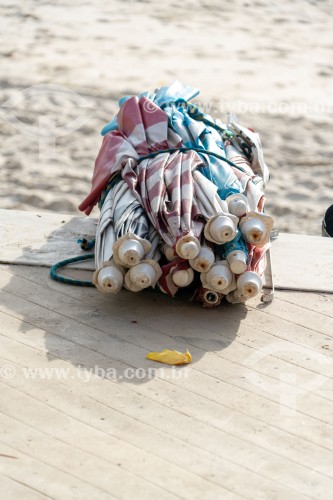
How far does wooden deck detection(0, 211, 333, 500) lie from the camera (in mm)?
3064

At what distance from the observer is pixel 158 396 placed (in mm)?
3523

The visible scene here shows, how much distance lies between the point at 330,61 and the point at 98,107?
93.1 inches

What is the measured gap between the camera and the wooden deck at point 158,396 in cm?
306

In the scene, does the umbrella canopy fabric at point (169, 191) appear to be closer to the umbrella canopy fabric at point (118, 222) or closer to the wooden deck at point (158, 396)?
the umbrella canopy fabric at point (118, 222)

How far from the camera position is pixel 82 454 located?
3158mm

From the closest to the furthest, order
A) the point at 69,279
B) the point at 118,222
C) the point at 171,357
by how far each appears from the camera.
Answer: the point at 171,357, the point at 118,222, the point at 69,279

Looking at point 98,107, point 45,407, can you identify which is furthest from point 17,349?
point 98,107

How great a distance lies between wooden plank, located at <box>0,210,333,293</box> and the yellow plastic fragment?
2.81 ft

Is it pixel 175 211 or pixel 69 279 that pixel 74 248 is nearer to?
pixel 69 279

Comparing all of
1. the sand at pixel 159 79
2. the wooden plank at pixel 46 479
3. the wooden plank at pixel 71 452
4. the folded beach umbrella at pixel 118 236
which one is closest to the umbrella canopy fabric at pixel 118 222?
the folded beach umbrella at pixel 118 236

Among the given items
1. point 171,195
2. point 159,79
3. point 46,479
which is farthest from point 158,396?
point 159,79

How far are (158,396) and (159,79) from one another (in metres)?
5.09

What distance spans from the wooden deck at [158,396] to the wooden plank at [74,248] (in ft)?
0.25

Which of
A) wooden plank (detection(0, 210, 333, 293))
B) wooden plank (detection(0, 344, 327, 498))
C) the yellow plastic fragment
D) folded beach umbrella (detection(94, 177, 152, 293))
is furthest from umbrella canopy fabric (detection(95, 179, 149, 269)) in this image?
wooden plank (detection(0, 344, 327, 498))
